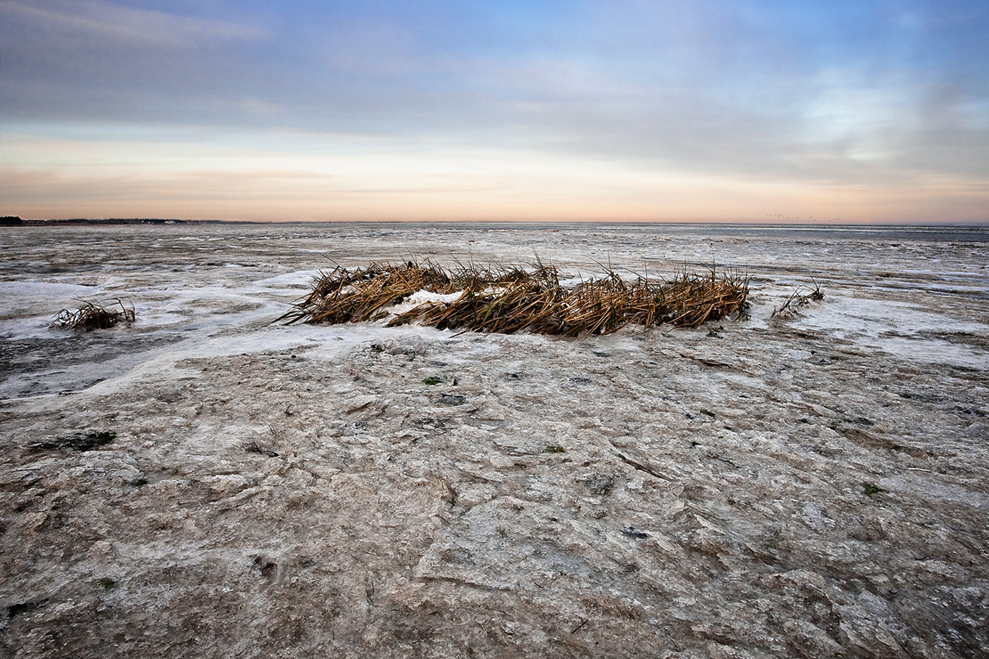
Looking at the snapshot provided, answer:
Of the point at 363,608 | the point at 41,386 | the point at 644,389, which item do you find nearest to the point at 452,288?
the point at 644,389

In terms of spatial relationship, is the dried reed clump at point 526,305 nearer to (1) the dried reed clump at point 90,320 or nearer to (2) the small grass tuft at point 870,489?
(1) the dried reed clump at point 90,320

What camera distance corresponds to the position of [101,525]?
1.34m

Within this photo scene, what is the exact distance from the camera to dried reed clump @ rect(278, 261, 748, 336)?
3715 mm

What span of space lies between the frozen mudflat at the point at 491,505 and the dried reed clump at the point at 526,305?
71cm

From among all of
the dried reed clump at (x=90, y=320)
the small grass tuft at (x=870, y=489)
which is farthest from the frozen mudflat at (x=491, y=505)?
the dried reed clump at (x=90, y=320)

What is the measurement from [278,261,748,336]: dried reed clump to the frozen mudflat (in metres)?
0.71

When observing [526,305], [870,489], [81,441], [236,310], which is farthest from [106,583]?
[236,310]

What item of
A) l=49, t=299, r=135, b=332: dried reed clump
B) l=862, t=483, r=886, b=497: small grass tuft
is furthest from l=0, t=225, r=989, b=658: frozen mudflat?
l=49, t=299, r=135, b=332: dried reed clump

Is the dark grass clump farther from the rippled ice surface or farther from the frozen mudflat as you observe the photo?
the rippled ice surface

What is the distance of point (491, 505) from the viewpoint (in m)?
1.50

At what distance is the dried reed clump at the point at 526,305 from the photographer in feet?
12.2

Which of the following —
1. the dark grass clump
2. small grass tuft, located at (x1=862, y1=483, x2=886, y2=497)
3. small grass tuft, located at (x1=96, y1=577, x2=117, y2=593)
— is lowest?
small grass tuft, located at (x1=96, y1=577, x2=117, y2=593)

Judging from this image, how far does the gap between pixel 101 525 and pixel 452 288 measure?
3.39 m

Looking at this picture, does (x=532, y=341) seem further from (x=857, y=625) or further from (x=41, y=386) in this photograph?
(x=41, y=386)
